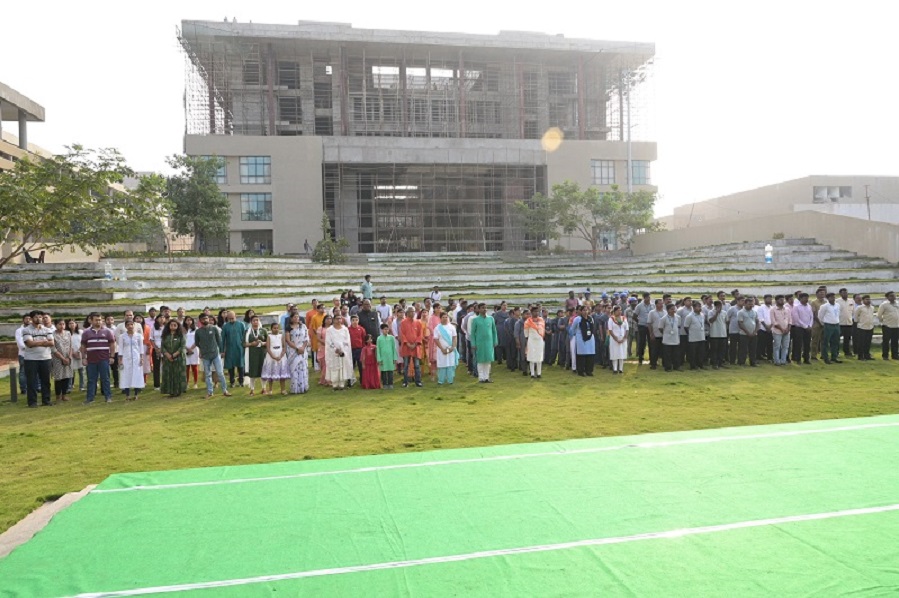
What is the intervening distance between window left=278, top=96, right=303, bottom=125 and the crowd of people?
38696 millimetres

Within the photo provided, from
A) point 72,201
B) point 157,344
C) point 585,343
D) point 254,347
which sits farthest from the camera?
point 72,201

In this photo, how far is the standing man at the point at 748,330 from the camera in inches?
536

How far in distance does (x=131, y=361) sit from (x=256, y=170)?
1349 inches

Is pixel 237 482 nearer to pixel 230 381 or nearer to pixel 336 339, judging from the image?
pixel 336 339

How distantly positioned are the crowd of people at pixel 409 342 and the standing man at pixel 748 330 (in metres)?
0.03

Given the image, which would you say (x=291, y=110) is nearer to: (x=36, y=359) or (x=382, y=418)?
(x=36, y=359)

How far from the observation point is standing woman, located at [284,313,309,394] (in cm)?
1139

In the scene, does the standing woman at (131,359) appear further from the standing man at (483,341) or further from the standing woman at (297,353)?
the standing man at (483,341)

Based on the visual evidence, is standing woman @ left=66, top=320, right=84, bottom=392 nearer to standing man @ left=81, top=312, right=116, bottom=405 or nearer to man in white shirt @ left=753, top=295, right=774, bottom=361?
standing man @ left=81, top=312, right=116, bottom=405

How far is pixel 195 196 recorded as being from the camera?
3478 cm

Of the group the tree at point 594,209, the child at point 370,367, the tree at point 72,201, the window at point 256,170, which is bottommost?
the child at point 370,367

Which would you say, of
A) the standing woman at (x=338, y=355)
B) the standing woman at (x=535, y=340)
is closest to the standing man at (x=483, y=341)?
the standing woman at (x=535, y=340)

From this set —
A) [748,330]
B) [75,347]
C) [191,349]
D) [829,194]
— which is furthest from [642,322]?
[829,194]

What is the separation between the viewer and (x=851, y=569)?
13.6 ft
